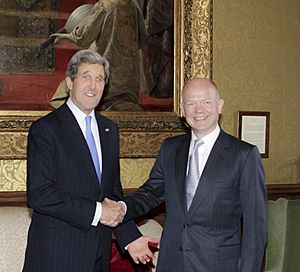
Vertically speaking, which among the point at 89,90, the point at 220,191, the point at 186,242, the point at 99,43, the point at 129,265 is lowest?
the point at 129,265

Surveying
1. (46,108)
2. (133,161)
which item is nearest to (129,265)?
(133,161)

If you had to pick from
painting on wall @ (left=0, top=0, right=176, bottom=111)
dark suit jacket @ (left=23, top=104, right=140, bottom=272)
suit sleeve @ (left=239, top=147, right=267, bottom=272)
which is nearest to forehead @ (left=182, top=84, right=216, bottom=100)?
suit sleeve @ (left=239, top=147, right=267, bottom=272)

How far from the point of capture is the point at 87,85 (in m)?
2.97

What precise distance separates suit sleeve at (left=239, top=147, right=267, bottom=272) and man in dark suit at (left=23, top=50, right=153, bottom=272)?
Result: 0.66 m

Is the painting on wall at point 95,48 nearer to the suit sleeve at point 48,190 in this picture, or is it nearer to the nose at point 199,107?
the suit sleeve at point 48,190

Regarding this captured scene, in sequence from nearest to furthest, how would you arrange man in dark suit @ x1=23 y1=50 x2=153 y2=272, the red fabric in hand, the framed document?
man in dark suit @ x1=23 y1=50 x2=153 y2=272 → the red fabric in hand → the framed document

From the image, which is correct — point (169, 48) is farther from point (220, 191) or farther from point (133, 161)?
point (220, 191)

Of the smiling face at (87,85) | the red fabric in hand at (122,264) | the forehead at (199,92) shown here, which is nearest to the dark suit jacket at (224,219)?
the forehead at (199,92)

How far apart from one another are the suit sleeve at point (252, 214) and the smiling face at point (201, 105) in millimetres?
255

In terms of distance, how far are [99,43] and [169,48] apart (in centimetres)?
55

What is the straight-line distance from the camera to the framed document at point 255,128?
4.63 m

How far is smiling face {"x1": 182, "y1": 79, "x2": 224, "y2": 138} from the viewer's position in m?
2.82

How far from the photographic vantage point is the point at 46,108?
160 inches

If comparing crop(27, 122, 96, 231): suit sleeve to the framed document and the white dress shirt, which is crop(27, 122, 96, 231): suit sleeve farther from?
the framed document
